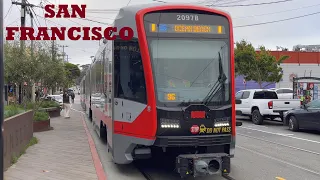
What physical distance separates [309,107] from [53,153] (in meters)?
10.3

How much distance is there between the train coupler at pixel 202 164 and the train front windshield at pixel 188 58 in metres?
1.01

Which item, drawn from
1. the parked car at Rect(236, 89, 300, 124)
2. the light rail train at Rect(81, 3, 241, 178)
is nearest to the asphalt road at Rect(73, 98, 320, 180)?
the light rail train at Rect(81, 3, 241, 178)

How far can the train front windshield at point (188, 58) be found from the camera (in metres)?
7.11

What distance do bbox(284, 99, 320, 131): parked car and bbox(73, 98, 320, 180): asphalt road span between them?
1.08 metres

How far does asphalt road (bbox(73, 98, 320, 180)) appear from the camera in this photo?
808 cm

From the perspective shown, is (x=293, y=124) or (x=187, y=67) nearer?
(x=187, y=67)

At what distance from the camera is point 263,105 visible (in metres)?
18.7

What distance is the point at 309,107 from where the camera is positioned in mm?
15336

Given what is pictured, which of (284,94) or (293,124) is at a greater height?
→ (284,94)

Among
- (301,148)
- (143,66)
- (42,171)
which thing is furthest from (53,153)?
(301,148)

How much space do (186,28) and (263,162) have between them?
4197 millimetres

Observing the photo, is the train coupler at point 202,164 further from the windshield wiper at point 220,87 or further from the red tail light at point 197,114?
the windshield wiper at point 220,87

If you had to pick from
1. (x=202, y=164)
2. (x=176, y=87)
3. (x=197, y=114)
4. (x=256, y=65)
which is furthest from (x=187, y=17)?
(x=256, y=65)

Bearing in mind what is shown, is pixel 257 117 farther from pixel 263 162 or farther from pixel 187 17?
pixel 187 17
